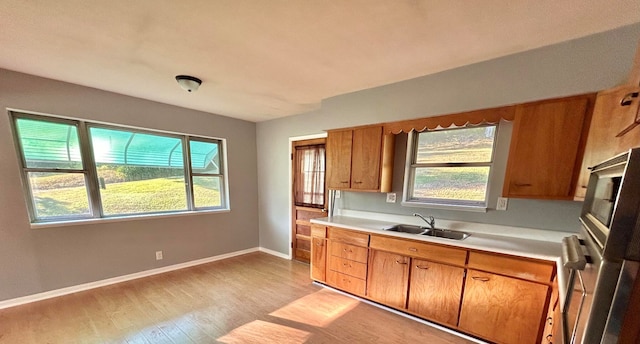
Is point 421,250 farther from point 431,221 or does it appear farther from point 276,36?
point 276,36

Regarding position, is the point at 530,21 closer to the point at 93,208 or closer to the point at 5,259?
the point at 93,208

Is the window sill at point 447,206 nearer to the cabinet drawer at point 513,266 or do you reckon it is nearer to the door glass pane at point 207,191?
the cabinet drawer at point 513,266

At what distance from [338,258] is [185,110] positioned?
314 cm

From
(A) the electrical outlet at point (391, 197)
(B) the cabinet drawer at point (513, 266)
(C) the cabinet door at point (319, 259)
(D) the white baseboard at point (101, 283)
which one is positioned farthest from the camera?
(C) the cabinet door at point (319, 259)

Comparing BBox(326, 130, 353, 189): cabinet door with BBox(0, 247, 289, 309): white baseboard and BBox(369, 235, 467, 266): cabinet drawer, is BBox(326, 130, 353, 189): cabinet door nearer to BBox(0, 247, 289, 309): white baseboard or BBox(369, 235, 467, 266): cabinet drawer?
BBox(369, 235, 467, 266): cabinet drawer

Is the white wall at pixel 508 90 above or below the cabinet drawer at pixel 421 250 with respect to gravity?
above

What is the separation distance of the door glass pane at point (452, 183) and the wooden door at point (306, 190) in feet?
4.72

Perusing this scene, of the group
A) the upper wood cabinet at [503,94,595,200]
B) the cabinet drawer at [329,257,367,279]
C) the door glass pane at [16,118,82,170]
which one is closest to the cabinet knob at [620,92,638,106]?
the upper wood cabinet at [503,94,595,200]

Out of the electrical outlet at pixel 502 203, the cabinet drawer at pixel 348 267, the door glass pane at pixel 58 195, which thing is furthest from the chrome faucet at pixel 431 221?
the door glass pane at pixel 58 195

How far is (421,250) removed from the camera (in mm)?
2031

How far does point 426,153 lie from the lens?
2.48 meters

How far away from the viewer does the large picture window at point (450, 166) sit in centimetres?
214

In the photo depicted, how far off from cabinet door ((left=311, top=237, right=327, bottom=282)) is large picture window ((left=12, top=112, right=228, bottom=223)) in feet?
6.77

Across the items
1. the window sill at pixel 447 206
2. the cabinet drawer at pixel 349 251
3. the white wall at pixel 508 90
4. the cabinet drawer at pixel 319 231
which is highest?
the white wall at pixel 508 90
